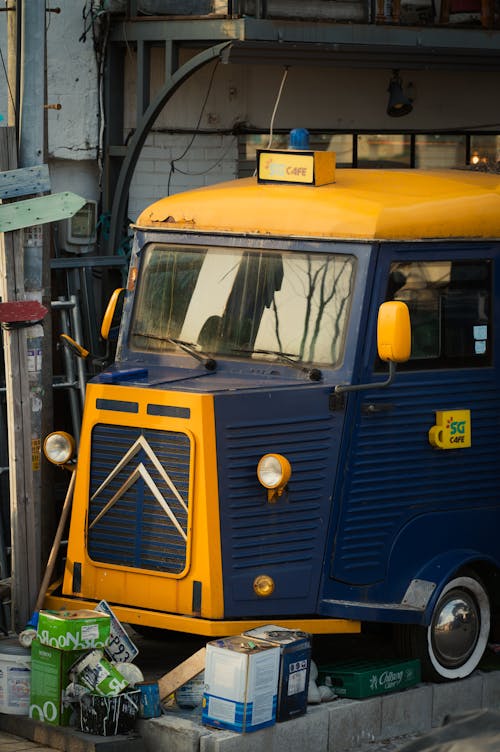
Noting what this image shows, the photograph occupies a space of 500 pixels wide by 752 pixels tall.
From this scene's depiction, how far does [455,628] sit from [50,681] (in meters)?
2.41

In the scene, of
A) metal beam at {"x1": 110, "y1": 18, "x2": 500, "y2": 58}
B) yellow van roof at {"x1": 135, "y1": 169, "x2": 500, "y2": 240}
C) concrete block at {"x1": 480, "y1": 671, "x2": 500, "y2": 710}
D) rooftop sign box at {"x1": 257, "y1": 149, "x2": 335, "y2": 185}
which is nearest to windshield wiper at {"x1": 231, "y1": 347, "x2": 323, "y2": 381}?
yellow van roof at {"x1": 135, "y1": 169, "x2": 500, "y2": 240}

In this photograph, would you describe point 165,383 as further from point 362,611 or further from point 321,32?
point 321,32

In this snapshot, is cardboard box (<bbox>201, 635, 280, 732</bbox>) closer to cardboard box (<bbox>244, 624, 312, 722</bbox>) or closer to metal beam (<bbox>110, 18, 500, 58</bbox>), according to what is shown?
cardboard box (<bbox>244, 624, 312, 722</bbox>)

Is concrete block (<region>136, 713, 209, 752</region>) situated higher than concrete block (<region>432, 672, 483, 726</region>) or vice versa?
concrete block (<region>136, 713, 209, 752</region>)

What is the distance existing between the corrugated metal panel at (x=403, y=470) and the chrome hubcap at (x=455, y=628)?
1.71ft

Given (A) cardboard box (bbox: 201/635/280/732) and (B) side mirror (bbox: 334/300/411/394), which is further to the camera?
(B) side mirror (bbox: 334/300/411/394)

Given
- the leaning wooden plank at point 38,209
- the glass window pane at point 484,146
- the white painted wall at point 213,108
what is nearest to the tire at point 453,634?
the leaning wooden plank at point 38,209

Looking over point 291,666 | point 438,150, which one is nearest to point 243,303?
point 291,666

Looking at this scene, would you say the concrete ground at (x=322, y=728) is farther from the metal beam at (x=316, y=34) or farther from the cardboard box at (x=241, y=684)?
the metal beam at (x=316, y=34)

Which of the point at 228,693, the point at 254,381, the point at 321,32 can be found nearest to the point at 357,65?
the point at 321,32

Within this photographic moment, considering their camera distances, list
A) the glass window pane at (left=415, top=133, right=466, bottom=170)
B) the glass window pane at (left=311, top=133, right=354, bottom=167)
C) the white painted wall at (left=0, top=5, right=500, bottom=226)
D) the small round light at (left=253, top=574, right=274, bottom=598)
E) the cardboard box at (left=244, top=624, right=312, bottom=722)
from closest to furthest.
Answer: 1. the cardboard box at (left=244, top=624, right=312, bottom=722)
2. the small round light at (left=253, top=574, right=274, bottom=598)
3. the white painted wall at (left=0, top=5, right=500, bottom=226)
4. the glass window pane at (left=311, top=133, right=354, bottom=167)
5. the glass window pane at (left=415, top=133, right=466, bottom=170)

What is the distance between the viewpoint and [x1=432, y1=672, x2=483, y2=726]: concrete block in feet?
29.8

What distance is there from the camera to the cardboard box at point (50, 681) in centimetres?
827

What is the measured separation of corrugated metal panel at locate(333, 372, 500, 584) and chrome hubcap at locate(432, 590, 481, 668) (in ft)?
1.71
